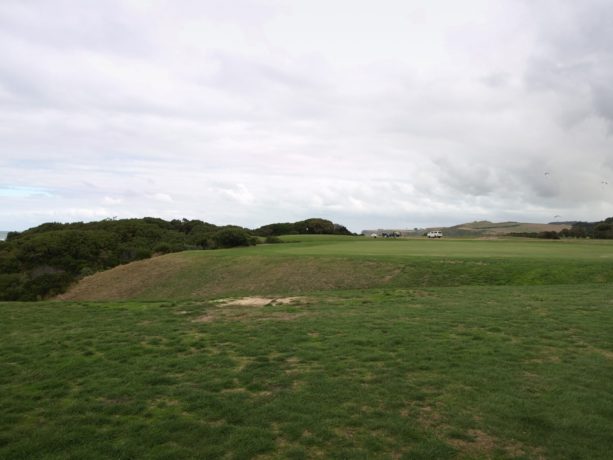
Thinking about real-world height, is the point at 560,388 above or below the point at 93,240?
below

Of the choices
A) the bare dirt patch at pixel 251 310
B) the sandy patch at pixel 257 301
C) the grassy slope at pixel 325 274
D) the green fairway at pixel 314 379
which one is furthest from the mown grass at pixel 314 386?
the grassy slope at pixel 325 274

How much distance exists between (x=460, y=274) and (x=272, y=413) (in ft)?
66.4

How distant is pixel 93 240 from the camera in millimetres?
63875

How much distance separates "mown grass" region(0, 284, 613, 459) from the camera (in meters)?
6.05

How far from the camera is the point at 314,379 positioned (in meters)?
8.47

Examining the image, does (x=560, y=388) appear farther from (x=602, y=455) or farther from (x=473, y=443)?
(x=473, y=443)

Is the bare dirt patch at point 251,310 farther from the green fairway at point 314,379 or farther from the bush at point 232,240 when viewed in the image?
the bush at point 232,240

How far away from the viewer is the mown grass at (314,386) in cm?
605

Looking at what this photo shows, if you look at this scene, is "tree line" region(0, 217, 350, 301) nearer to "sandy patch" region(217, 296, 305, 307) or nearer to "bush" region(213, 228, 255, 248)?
"bush" region(213, 228, 255, 248)

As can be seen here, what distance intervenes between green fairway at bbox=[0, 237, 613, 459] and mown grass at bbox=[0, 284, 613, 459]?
0.11 ft

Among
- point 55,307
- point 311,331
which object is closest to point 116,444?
point 311,331

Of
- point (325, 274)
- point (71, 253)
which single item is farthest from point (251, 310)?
point (71, 253)

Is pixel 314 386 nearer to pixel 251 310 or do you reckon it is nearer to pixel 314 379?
pixel 314 379

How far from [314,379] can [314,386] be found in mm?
375
